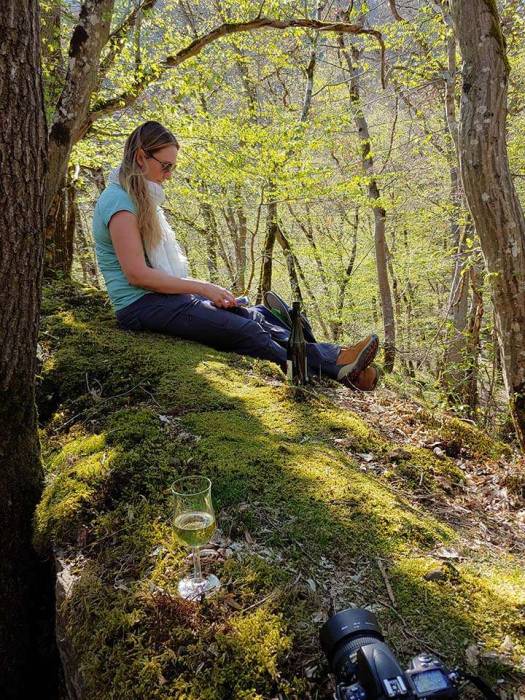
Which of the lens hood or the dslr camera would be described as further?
the lens hood

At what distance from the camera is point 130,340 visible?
11.7ft

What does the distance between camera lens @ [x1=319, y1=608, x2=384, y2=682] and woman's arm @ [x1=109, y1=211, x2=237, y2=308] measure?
2634 millimetres

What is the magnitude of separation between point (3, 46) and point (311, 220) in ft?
44.0

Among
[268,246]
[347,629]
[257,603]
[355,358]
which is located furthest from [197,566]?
[268,246]

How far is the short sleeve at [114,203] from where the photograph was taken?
330 centimetres

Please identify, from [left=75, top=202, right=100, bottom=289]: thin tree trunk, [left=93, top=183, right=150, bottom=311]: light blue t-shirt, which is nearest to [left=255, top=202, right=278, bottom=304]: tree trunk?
[left=75, top=202, right=100, bottom=289]: thin tree trunk

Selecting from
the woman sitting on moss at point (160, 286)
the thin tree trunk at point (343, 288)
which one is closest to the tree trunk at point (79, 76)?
the woman sitting on moss at point (160, 286)

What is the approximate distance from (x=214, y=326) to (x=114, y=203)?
120cm

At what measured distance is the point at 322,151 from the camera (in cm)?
1045

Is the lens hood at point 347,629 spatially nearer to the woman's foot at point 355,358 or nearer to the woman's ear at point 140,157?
the woman's foot at point 355,358

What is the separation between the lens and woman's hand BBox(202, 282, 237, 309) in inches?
138

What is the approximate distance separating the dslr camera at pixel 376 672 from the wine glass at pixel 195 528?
0.48m

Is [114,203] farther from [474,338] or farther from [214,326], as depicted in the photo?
[474,338]

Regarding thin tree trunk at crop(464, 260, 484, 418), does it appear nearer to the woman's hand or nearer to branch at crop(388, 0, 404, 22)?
the woman's hand
